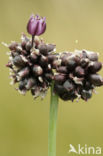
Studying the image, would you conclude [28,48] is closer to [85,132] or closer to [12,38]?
[85,132]

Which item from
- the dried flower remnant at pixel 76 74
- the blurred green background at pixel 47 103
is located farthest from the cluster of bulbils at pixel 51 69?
the blurred green background at pixel 47 103

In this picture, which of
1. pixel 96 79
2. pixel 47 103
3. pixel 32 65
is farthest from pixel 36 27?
pixel 47 103

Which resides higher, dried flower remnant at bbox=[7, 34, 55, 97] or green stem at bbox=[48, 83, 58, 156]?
dried flower remnant at bbox=[7, 34, 55, 97]

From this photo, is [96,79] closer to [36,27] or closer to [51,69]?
[51,69]

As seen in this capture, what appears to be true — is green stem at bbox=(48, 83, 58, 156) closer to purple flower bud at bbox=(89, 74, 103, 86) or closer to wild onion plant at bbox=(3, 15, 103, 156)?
wild onion plant at bbox=(3, 15, 103, 156)

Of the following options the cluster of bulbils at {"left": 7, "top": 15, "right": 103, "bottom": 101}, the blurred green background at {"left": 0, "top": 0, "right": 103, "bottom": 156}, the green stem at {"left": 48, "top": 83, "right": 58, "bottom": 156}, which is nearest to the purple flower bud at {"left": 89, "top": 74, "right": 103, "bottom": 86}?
the cluster of bulbils at {"left": 7, "top": 15, "right": 103, "bottom": 101}

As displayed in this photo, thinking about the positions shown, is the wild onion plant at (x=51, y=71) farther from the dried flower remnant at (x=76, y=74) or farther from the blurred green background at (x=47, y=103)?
the blurred green background at (x=47, y=103)

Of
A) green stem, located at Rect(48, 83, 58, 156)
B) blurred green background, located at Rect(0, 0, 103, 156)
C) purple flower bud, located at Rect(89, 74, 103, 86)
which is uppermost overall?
blurred green background, located at Rect(0, 0, 103, 156)

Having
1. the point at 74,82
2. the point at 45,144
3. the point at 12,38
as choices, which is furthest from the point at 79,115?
the point at 74,82
